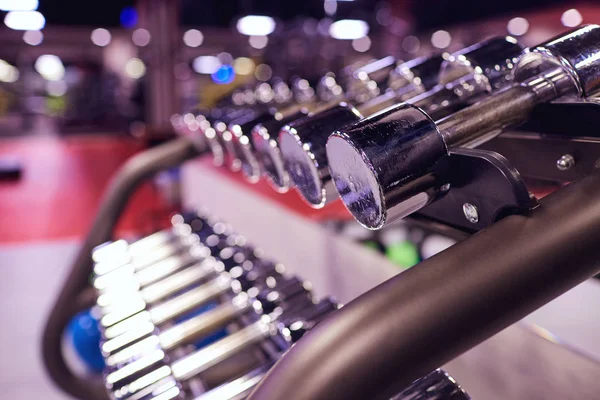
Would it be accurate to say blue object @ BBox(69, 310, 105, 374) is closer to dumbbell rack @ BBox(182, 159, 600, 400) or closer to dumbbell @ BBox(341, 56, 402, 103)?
dumbbell rack @ BBox(182, 159, 600, 400)

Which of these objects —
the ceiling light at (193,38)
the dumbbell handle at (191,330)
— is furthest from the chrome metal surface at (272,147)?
the ceiling light at (193,38)

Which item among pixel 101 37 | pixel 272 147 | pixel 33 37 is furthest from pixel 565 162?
pixel 33 37

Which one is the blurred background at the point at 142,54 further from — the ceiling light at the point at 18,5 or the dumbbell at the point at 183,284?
the dumbbell at the point at 183,284

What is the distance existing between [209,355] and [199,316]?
14 cm

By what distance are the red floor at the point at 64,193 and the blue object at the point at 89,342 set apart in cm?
230

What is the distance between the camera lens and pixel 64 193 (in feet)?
19.8

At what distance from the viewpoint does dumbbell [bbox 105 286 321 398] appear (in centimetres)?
74

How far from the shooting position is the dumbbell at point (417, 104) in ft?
1.77

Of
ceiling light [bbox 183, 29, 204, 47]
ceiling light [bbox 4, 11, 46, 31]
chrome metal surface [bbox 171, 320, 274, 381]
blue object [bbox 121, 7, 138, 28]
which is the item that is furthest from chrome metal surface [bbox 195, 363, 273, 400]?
ceiling light [bbox 4, 11, 46, 31]

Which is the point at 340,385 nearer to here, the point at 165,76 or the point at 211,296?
the point at 211,296

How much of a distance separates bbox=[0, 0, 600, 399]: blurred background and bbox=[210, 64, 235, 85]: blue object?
105 millimetres

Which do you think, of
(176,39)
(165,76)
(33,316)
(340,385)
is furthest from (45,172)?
(340,385)

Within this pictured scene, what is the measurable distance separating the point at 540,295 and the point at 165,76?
7.82 m

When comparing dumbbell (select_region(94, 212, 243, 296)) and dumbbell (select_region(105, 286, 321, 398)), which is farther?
dumbbell (select_region(94, 212, 243, 296))
